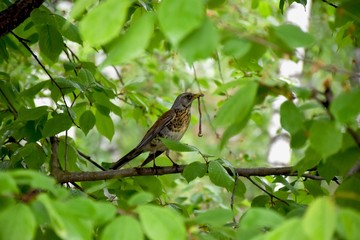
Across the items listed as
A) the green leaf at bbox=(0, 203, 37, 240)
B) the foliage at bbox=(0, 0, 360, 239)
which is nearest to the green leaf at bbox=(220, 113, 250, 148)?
the foliage at bbox=(0, 0, 360, 239)

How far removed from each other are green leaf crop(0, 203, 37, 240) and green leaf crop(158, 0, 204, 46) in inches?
16.0

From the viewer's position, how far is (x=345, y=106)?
1176 mm

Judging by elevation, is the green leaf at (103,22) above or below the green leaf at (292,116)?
above

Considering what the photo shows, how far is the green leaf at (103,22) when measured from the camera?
1.07 m

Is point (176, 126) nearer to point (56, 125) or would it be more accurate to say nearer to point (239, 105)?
point (56, 125)

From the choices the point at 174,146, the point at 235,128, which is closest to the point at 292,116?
the point at 235,128

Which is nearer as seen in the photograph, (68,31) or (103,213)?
(103,213)

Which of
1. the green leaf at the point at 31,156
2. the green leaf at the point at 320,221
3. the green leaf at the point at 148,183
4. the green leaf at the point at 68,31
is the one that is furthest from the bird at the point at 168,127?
the green leaf at the point at 320,221

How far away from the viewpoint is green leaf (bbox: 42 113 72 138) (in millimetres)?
2395

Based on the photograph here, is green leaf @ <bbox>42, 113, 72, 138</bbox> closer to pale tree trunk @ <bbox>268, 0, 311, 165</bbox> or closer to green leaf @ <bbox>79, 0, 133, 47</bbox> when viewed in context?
green leaf @ <bbox>79, 0, 133, 47</bbox>

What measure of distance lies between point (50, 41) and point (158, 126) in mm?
1435

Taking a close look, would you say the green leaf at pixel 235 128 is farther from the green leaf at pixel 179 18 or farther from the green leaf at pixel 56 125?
the green leaf at pixel 56 125

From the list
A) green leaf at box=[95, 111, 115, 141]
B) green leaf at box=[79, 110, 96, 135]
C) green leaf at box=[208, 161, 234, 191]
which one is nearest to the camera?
green leaf at box=[208, 161, 234, 191]

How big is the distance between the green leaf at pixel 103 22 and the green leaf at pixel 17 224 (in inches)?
13.0
